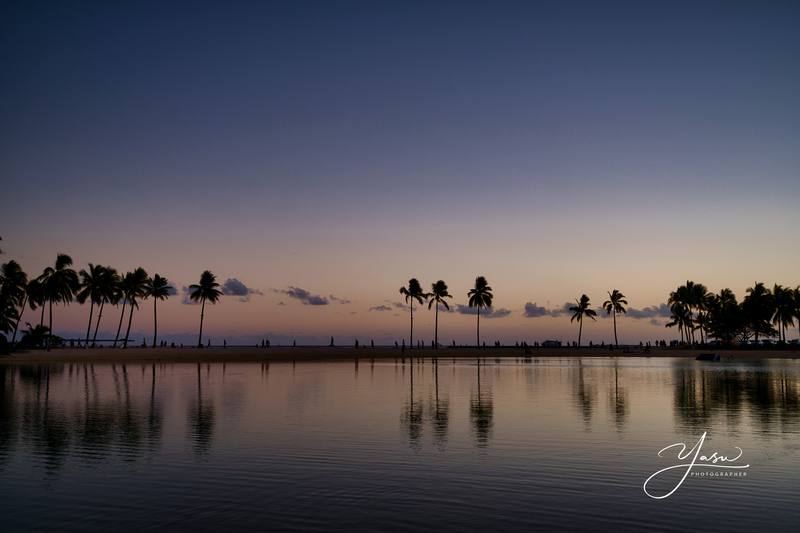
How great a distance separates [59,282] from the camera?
99.4 metres

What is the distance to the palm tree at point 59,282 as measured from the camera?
9938 centimetres

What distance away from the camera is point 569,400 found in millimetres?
36562

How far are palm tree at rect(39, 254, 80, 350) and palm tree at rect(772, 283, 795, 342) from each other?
141236mm

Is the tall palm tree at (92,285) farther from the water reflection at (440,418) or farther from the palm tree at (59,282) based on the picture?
the water reflection at (440,418)

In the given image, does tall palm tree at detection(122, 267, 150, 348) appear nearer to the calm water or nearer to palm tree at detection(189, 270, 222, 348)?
palm tree at detection(189, 270, 222, 348)

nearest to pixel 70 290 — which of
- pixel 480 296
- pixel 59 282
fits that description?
pixel 59 282

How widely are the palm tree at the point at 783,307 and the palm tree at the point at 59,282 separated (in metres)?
141

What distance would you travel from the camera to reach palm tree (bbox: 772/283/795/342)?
431 feet

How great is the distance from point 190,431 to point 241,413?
5708mm

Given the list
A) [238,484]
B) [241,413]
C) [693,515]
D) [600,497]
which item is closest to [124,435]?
[241,413]
